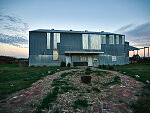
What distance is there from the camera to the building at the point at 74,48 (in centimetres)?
1862

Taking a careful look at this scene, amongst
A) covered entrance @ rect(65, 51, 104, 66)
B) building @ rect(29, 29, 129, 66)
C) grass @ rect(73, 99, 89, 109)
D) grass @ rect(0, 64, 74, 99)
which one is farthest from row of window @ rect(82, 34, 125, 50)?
grass @ rect(73, 99, 89, 109)

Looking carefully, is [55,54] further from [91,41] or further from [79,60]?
[91,41]

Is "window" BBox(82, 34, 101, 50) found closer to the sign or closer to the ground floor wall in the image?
the ground floor wall

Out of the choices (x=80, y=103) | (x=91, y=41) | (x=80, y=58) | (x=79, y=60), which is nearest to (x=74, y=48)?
(x=80, y=58)

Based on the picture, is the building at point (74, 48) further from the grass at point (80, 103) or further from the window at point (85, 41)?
the grass at point (80, 103)

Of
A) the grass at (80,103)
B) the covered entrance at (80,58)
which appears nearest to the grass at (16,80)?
the grass at (80,103)

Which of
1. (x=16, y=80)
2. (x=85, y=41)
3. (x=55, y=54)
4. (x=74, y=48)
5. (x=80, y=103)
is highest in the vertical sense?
(x=85, y=41)

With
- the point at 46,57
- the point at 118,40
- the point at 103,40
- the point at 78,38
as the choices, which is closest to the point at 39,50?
the point at 46,57

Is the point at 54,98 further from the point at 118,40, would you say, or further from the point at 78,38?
the point at 118,40

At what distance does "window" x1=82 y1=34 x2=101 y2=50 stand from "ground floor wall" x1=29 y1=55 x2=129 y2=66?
238 centimetres

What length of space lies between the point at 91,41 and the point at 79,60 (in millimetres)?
5372

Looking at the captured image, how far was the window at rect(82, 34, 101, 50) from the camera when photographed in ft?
66.0

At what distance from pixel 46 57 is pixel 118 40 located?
727 inches

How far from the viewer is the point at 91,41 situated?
20391 millimetres
